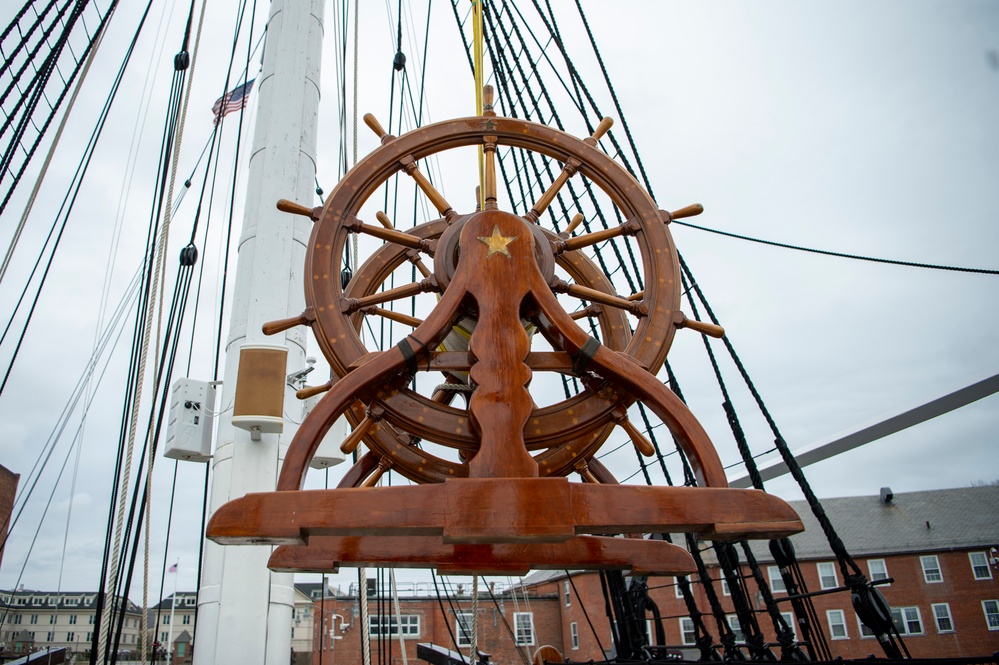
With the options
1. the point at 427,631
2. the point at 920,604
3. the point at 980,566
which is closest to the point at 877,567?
the point at 920,604

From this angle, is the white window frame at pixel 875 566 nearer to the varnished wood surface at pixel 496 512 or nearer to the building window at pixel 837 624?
the building window at pixel 837 624

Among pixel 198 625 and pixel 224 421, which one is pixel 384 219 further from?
pixel 198 625

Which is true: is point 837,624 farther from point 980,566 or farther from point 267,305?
point 267,305

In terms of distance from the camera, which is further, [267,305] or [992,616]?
[992,616]

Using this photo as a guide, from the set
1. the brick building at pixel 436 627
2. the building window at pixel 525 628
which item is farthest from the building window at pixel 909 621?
the building window at pixel 525 628

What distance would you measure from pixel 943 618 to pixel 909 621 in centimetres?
93

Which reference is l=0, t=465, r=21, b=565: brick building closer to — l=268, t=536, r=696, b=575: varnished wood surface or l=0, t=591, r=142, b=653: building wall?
l=268, t=536, r=696, b=575: varnished wood surface

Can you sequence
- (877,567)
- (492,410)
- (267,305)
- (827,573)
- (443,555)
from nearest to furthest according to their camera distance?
(492,410), (443,555), (267,305), (877,567), (827,573)

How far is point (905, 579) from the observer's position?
21.6m

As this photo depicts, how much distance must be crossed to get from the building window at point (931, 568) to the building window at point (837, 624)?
3059 mm

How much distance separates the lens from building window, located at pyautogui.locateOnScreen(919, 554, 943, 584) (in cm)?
2142

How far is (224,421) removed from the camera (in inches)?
119

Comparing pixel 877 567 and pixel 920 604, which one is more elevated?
pixel 877 567

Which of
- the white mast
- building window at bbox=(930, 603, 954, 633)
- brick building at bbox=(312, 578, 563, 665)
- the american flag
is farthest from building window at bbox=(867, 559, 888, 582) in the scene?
the white mast
